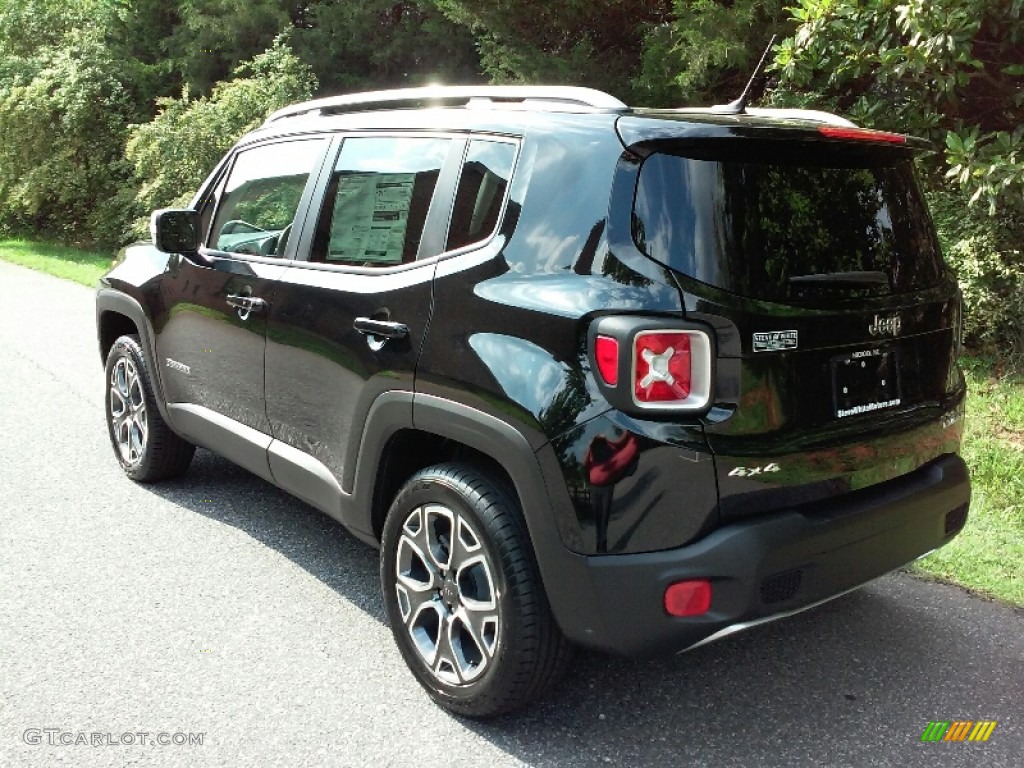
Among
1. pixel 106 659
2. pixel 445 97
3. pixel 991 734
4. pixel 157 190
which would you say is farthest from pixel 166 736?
pixel 157 190

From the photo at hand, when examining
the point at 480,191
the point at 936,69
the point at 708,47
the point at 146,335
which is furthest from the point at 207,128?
the point at 480,191

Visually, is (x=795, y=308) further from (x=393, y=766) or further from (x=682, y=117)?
(x=393, y=766)

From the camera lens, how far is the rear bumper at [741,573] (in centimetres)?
257

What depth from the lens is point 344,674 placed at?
336 centimetres

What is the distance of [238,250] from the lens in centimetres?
427

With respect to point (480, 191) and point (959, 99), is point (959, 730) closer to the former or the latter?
point (480, 191)

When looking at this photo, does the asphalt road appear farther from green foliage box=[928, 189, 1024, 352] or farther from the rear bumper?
green foliage box=[928, 189, 1024, 352]

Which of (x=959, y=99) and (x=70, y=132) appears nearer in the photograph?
(x=959, y=99)

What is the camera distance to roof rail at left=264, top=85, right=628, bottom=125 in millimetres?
2969

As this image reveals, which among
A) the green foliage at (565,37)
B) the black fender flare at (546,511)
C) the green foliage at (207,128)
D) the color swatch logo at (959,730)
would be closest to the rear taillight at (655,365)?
the black fender flare at (546,511)

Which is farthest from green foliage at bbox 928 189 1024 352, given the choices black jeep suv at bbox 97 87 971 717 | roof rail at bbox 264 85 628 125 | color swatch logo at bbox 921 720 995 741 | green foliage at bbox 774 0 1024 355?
roof rail at bbox 264 85 628 125

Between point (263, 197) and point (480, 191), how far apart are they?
59.7 inches

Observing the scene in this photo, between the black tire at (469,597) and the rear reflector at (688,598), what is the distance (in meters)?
0.40

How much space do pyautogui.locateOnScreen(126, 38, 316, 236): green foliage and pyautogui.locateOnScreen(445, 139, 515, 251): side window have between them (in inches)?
508
